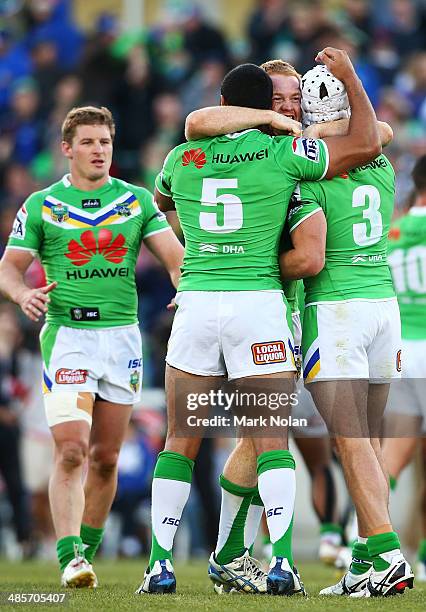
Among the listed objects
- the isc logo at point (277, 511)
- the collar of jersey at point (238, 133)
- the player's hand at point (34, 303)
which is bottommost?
the isc logo at point (277, 511)

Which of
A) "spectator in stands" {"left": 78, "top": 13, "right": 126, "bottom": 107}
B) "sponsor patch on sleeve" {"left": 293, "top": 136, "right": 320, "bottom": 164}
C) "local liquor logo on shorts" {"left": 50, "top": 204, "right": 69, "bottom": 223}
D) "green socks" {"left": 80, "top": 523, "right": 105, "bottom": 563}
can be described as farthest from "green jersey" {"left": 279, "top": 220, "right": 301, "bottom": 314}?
"spectator in stands" {"left": 78, "top": 13, "right": 126, "bottom": 107}

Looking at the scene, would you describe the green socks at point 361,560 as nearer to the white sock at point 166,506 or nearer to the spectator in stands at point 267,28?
the white sock at point 166,506

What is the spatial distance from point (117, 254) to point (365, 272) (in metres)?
1.92

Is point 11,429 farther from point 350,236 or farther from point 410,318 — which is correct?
point 350,236

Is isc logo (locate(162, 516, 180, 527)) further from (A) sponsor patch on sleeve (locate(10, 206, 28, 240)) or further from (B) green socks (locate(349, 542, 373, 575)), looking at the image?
(A) sponsor patch on sleeve (locate(10, 206, 28, 240))

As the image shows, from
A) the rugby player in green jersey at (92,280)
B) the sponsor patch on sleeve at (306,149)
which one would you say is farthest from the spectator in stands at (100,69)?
the sponsor patch on sleeve at (306,149)

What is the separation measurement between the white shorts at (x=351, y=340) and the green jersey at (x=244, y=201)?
350mm

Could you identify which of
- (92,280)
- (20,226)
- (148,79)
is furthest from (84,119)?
(148,79)

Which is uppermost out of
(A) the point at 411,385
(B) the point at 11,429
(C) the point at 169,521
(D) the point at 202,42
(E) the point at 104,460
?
(D) the point at 202,42

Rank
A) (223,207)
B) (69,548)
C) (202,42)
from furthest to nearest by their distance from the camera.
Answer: (202,42)
(69,548)
(223,207)

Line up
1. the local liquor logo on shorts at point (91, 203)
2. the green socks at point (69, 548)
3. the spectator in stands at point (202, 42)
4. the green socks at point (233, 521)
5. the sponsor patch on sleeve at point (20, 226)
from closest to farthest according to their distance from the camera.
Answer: the green socks at point (233, 521) < the green socks at point (69, 548) < the sponsor patch on sleeve at point (20, 226) < the local liquor logo on shorts at point (91, 203) < the spectator in stands at point (202, 42)

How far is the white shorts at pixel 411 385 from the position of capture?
32.1ft

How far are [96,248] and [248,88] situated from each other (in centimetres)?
182

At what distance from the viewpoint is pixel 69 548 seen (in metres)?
7.93
